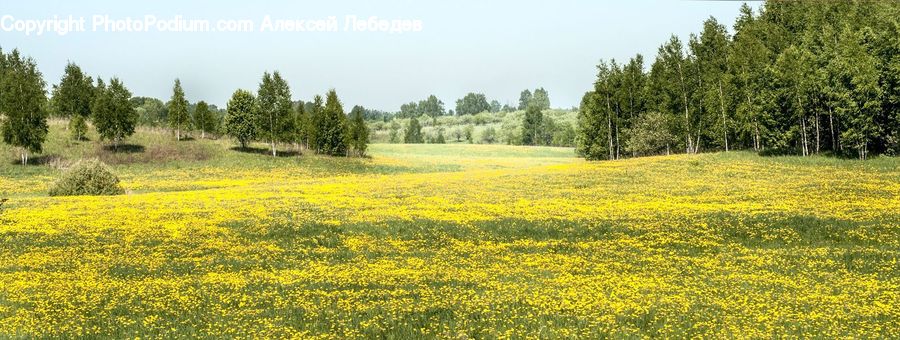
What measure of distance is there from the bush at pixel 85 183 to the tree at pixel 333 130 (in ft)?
174

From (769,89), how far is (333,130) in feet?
215

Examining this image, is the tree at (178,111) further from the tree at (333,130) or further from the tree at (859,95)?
the tree at (859,95)

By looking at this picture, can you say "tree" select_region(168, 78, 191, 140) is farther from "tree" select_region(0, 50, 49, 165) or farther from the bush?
the bush

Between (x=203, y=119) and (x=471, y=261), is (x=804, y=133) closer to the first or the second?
(x=471, y=261)

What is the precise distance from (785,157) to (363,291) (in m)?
59.6

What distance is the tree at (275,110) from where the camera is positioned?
10181 cm

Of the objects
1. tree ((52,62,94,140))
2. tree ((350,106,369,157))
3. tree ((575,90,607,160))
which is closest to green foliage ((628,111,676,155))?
tree ((575,90,607,160))

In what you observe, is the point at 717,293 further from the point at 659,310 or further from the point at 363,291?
the point at 363,291

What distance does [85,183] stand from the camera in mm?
53156

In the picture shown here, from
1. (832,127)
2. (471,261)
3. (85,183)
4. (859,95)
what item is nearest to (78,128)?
(85,183)

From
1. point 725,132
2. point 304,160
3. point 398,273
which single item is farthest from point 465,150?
point 398,273

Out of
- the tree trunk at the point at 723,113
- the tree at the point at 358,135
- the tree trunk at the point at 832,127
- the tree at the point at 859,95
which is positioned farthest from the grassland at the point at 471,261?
the tree at the point at 358,135

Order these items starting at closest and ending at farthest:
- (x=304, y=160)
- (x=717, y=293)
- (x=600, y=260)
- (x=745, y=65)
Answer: (x=717, y=293) → (x=600, y=260) → (x=745, y=65) → (x=304, y=160)

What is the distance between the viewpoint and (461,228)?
104 ft
